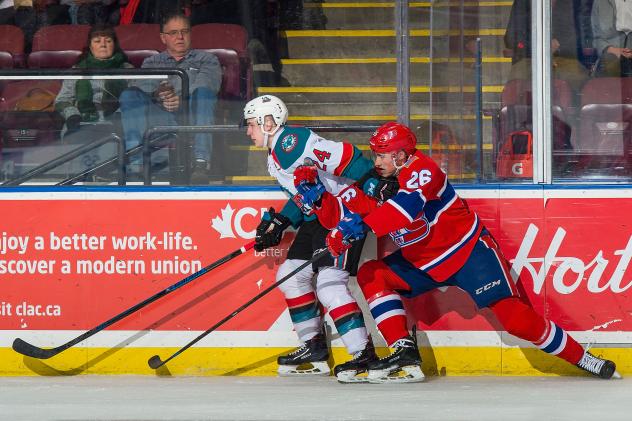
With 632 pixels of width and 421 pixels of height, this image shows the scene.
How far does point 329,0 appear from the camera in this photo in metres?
6.25

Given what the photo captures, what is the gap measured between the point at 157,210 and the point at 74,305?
57cm

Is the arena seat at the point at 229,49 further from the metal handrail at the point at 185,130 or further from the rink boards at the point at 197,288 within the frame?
the rink boards at the point at 197,288

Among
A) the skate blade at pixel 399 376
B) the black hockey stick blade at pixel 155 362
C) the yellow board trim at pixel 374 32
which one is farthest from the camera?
the yellow board trim at pixel 374 32

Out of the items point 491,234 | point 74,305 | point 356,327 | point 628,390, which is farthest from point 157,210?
point 628,390

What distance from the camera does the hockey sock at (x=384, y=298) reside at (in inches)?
234

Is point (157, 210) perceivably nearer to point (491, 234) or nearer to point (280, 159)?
point (280, 159)

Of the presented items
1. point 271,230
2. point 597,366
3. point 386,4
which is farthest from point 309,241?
point 597,366

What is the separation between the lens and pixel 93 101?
6.28m

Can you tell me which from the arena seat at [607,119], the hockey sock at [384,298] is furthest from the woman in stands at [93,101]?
the arena seat at [607,119]

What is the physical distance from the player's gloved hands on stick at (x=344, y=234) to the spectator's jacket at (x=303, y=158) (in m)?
0.35

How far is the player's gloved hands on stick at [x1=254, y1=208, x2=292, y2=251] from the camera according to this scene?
19.8ft

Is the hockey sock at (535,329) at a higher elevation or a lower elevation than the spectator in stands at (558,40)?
lower

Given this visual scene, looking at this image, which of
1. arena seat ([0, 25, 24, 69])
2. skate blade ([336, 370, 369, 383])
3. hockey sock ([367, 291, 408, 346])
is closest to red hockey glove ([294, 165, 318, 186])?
hockey sock ([367, 291, 408, 346])

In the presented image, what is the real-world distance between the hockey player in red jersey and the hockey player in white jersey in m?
0.10
